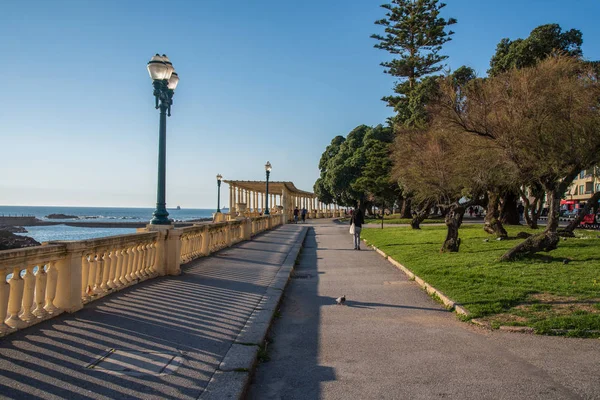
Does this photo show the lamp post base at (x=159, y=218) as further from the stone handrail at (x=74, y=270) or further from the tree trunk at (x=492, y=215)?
the tree trunk at (x=492, y=215)

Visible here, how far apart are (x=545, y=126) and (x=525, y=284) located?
5.02 m

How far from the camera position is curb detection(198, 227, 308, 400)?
4051 millimetres

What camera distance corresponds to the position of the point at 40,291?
19.0 feet

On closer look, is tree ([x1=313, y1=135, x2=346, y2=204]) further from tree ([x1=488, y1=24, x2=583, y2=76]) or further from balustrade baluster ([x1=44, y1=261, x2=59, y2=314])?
balustrade baluster ([x1=44, y1=261, x2=59, y2=314])

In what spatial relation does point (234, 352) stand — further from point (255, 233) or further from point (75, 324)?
point (255, 233)

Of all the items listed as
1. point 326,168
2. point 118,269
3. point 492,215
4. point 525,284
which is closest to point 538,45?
point 492,215

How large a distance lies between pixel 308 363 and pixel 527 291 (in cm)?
484

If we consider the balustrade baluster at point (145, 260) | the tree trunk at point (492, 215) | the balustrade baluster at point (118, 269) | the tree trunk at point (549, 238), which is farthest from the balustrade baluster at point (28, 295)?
the tree trunk at point (492, 215)

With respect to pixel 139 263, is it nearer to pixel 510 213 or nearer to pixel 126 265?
pixel 126 265

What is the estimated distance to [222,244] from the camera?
1698 centimetres

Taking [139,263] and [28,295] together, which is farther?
[139,263]

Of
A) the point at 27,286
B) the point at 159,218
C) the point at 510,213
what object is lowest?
the point at 27,286

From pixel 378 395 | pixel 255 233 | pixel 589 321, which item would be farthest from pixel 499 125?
pixel 255 233

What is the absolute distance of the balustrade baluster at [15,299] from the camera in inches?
205
